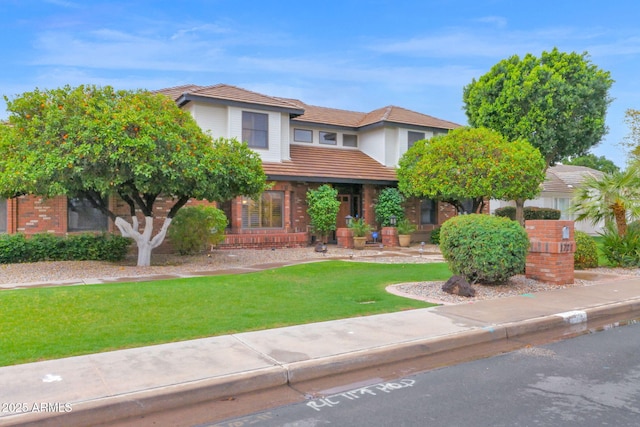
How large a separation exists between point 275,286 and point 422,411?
19.7 ft

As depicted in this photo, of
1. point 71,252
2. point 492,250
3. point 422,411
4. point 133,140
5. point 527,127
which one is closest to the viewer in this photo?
point 422,411

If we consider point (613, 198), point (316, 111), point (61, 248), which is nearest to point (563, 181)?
point (316, 111)

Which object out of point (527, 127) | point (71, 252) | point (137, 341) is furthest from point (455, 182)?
point (137, 341)

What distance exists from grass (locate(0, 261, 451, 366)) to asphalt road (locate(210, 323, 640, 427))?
2.34 meters

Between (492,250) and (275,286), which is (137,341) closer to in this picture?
(275,286)

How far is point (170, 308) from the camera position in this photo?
7.76 meters

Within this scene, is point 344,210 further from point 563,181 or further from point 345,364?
point 345,364

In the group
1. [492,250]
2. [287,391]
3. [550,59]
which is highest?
[550,59]

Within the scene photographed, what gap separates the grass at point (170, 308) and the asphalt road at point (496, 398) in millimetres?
2336

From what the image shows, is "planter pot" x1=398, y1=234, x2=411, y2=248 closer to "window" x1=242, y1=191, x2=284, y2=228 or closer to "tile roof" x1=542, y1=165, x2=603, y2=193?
"window" x1=242, y1=191, x2=284, y2=228

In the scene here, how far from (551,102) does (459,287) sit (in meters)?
17.5

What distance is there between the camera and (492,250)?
30.7ft

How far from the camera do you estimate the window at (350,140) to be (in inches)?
993

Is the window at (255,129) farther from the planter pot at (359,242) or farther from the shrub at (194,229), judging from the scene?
the planter pot at (359,242)
